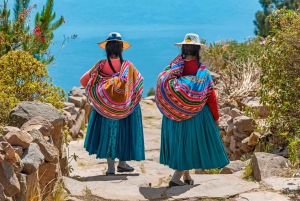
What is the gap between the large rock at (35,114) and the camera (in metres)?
5.46

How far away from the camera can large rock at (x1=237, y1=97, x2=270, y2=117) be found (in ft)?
29.2

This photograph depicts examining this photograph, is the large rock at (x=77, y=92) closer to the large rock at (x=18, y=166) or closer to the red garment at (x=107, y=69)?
the red garment at (x=107, y=69)

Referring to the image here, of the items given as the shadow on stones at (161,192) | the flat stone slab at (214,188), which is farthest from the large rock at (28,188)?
the flat stone slab at (214,188)

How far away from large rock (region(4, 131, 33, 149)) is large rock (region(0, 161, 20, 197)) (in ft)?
1.26

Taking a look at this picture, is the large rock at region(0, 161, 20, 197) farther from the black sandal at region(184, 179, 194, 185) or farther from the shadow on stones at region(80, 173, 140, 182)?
the shadow on stones at region(80, 173, 140, 182)

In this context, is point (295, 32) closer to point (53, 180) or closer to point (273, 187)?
point (273, 187)

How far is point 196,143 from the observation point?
6148 millimetres

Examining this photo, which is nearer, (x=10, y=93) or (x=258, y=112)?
(x=10, y=93)

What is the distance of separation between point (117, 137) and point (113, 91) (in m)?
0.63

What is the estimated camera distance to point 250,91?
10539 mm

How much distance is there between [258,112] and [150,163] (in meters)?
1.73

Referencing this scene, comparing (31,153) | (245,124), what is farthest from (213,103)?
(245,124)

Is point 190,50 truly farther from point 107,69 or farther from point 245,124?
point 245,124

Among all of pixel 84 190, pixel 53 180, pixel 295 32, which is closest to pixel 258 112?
pixel 295 32
